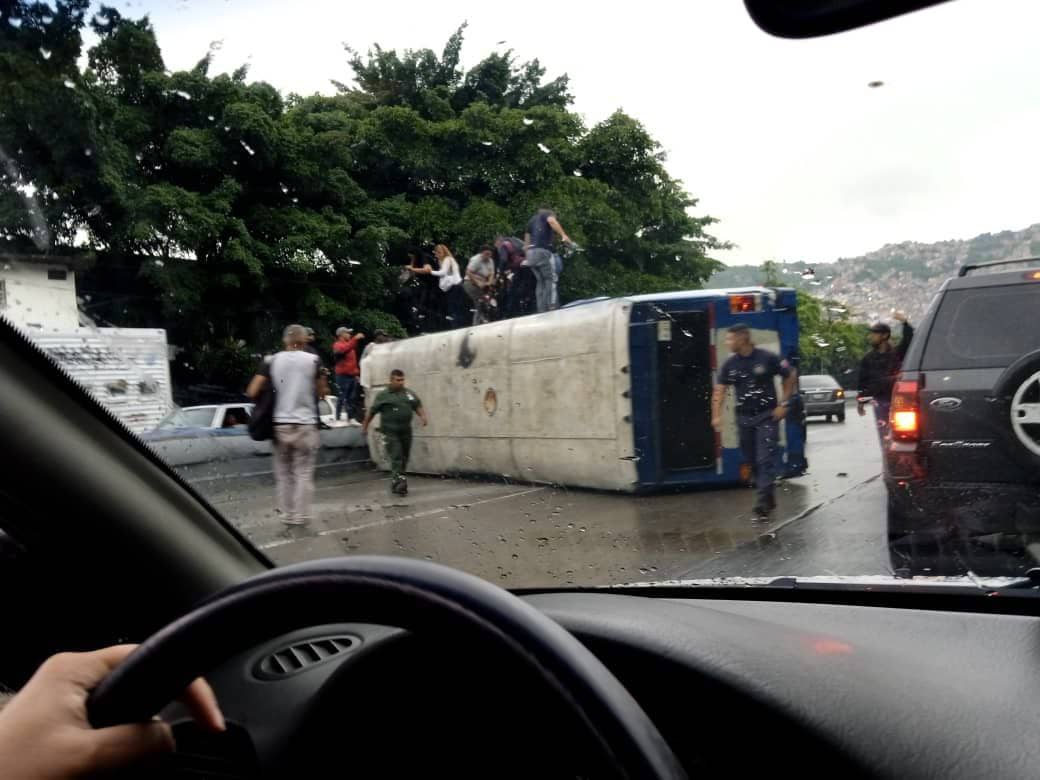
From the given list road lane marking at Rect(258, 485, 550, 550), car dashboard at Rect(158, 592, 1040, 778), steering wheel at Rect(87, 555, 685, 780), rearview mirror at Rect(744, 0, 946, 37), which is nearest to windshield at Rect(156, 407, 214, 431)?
road lane marking at Rect(258, 485, 550, 550)

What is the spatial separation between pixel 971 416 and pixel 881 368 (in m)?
0.29

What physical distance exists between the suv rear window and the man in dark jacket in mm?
78

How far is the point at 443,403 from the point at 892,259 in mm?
1569

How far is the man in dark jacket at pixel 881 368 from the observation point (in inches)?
115

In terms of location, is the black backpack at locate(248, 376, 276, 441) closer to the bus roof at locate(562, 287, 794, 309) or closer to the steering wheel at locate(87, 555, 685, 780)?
the bus roof at locate(562, 287, 794, 309)

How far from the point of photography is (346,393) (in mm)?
3236

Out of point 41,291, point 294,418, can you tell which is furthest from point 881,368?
point 41,291

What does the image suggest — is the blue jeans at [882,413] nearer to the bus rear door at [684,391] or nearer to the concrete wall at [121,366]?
the bus rear door at [684,391]

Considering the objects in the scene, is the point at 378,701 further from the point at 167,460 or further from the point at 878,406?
the point at 878,406

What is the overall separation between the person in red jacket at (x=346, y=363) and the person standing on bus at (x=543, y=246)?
62 cm

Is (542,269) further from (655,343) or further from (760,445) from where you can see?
(760,445)

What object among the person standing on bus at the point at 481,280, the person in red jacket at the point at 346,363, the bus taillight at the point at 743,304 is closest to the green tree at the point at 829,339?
the bus taillight at the point at 743,304

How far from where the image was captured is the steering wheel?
1.14m

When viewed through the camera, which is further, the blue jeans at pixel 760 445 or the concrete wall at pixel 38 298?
the blue jeans at pixel 760 445
